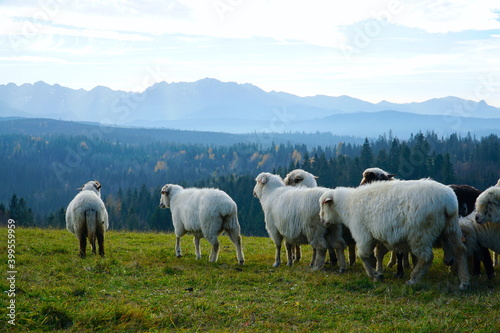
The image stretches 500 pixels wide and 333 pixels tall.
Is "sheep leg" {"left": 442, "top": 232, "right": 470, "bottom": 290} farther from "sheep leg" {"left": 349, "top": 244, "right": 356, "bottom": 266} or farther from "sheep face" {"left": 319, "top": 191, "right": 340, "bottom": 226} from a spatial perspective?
"sheep leg" {"left": 349, "top": 244, "right": 356, "bottom": 266}

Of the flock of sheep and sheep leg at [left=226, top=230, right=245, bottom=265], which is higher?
the flock of sheep

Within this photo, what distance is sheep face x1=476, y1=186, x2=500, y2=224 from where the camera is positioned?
9.68 m

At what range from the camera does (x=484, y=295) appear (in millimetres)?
8828

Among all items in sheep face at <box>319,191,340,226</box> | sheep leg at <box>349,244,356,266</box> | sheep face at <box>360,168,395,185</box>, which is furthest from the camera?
sheep face at <box>360,168,395,185</box>

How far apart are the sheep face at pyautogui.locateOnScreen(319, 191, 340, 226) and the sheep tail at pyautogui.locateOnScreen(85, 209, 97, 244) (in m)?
7.13

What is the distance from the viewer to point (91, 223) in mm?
13977

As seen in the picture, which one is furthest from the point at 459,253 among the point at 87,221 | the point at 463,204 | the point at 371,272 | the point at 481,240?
the point at 87,221

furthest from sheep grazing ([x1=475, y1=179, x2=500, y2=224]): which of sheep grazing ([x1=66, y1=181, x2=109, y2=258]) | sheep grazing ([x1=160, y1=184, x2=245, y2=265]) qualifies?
sheep grazing ([x1=66, y1=181, x2=109, y2=258])

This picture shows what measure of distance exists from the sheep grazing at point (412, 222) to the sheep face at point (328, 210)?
72 cm

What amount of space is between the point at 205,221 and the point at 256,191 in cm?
200

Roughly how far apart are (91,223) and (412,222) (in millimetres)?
9493

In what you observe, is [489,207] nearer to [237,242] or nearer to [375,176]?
[375,176]

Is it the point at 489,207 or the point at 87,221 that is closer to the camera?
the point at 489,207

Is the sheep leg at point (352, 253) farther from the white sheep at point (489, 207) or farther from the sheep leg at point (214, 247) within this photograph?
the sheep leg at point (214, 247)
